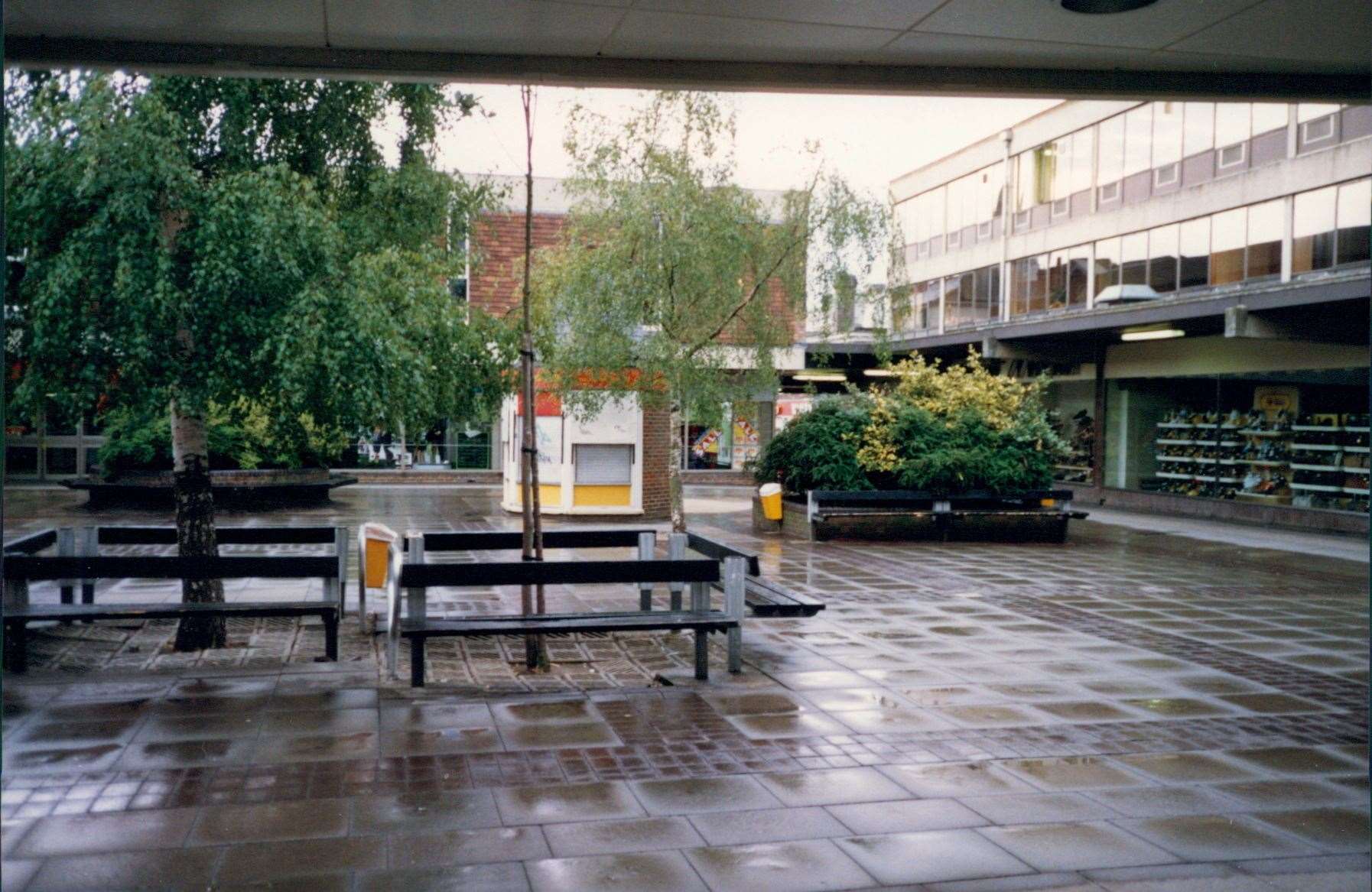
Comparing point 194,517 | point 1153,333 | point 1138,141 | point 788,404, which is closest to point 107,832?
point 194,517

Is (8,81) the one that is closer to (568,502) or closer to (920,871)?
(920,871)

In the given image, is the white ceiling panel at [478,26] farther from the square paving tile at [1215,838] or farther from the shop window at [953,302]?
the shop window at [953,302]

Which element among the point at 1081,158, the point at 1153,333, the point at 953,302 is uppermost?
the point at 1081,158

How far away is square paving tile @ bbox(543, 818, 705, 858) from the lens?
4.99 m

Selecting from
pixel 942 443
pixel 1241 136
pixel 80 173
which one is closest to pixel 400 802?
pixel 80 173

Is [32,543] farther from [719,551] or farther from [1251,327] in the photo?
[1251,327]

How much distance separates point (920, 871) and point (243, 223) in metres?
6.16

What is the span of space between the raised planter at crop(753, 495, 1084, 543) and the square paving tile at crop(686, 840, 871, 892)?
1422cm

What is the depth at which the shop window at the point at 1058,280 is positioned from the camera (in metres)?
32.9

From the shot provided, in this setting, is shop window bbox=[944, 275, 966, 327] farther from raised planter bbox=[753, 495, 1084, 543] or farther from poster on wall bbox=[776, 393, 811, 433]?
raised planter bbox=[753, 495, 1084, 543]

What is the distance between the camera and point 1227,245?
26391mm

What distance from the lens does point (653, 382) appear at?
58.7 feet

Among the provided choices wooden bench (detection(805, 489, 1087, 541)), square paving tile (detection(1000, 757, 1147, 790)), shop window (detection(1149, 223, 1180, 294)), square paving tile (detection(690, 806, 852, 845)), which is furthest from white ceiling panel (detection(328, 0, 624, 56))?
shop window (detection(1149, 223, 1180, 294))

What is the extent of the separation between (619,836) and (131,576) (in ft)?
15.9
